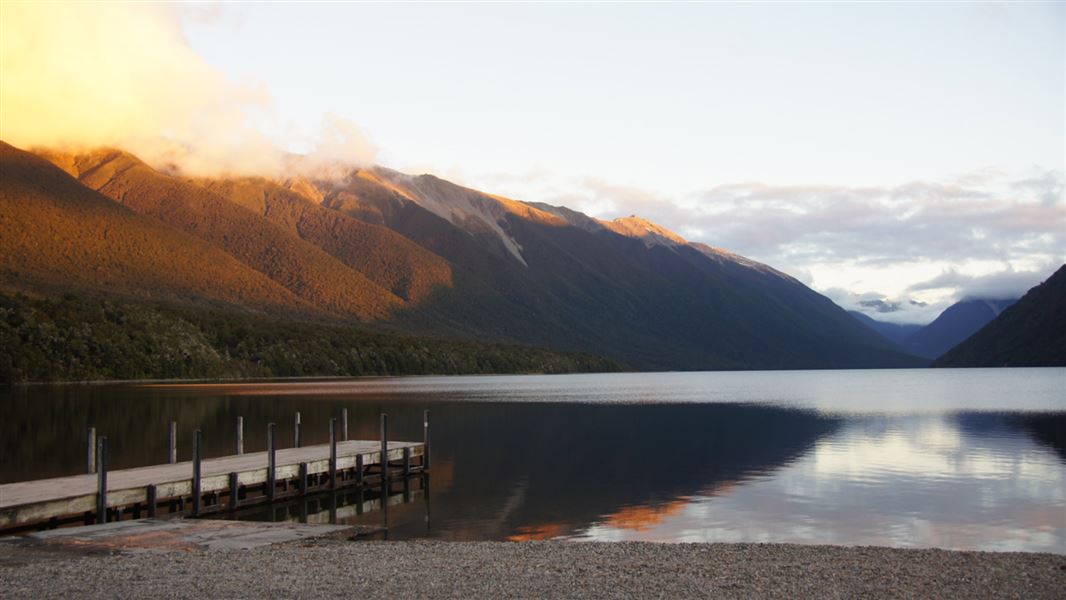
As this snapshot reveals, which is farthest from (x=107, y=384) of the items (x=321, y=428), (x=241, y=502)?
(x=241, y=502)

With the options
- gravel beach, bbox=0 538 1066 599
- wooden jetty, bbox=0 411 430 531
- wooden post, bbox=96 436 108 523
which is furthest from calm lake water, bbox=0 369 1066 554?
wooden post, bbox=96 436 108 523

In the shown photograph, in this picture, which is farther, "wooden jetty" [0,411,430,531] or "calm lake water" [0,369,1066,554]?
"calm lake water" [0,369,1066,554]

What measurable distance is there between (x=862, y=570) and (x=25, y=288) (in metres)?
138

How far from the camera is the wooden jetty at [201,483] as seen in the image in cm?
2412

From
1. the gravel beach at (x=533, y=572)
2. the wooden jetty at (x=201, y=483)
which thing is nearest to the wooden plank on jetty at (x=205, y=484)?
the wooden jetty at (x=201, y=483)

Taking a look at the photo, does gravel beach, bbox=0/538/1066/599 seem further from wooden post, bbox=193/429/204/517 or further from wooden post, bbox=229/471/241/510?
wooden post, bbox=229/471/241/510

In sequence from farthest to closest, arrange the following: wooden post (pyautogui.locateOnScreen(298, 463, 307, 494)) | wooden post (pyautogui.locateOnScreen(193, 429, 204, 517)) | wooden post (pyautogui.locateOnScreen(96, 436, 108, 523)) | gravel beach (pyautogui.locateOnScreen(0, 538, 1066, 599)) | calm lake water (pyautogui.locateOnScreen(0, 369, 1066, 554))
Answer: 1. wooden post (pyautogui.locateOnScreen(298, 463, 307, 494))
2. wooden post (pyautogui.locateOnScreen(193, 429, 204, 517))
3. calm lake water (pyautogui.locateOnScreen(0, 369, 1066, 554))
4. wooden post (pyautogui.locateOnScreen(96, 436, 108, 523))
5. gravel beach (pyautogui.locateOnScreen(0, 538, 1066, 599))

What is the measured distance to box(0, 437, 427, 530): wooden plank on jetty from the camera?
78.2ft

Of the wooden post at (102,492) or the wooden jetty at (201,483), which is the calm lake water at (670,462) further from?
the wooden post at (102,492)

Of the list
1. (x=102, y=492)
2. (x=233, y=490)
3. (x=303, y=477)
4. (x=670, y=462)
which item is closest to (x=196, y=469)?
(x=233, y=490)

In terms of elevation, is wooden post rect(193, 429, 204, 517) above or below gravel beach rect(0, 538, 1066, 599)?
above

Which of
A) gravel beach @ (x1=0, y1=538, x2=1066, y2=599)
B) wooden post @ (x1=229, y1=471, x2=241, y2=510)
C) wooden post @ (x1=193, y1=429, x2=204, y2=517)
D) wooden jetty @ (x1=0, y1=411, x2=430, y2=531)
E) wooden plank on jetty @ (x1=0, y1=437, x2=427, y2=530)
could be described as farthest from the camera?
wooden post @ (x1=229, y1=471, x2=241, y2=510)

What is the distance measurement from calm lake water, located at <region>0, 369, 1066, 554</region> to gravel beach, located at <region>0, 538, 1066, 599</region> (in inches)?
189

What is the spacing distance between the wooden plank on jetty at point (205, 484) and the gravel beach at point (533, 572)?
15.2 ft
